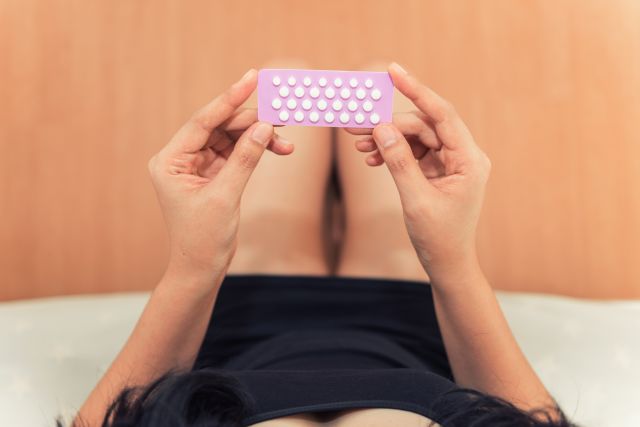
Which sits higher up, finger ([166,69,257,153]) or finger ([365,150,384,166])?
finger ([166,69,257,153])

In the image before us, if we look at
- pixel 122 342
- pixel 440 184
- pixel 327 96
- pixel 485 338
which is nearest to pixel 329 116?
pixel 327 96

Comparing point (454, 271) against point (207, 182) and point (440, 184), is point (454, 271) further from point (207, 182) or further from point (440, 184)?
point (207, 182)

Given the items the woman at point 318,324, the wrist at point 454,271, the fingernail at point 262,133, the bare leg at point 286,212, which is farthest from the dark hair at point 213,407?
the bare leg at point 286,212

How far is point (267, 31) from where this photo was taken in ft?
3.61

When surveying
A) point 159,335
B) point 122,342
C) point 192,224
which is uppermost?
point 192,224

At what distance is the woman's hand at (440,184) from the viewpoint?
0.52 meters

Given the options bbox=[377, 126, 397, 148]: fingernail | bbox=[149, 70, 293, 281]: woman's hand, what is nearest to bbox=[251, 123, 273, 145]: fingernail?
bbox=[149, 70, 293, 281]: woman's hand

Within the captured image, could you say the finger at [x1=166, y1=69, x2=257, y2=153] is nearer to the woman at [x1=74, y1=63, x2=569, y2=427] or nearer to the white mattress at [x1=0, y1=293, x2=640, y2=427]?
the woman at [x1=74, y1=63, x2=569, y2=427]

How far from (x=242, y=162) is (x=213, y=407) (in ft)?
0.70

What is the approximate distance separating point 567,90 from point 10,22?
39.8 inches

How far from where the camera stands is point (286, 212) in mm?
903

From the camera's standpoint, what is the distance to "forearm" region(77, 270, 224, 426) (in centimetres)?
59

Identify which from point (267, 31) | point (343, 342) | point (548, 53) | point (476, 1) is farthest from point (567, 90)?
point (343, 342)

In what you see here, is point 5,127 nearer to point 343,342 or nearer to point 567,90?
point 343,342
